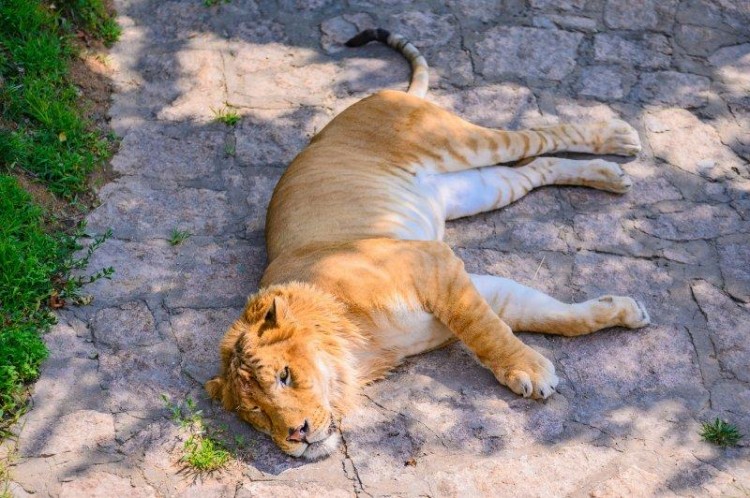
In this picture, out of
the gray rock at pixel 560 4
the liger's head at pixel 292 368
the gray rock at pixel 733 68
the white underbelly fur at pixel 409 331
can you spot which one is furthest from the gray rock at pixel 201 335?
the gray rock at pixel 733 68

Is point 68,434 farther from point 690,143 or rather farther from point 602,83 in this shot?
point 602,83

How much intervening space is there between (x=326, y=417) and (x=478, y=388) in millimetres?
884

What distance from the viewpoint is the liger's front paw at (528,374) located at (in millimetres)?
4758

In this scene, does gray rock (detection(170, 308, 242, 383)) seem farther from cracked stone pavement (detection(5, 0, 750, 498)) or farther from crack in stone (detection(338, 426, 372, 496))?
crack in stone (detection(338, 426, 372, 496))

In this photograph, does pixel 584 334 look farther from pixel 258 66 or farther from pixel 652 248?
pixel 258 66

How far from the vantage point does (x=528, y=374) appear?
478 cm

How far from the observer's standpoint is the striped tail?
6.98m

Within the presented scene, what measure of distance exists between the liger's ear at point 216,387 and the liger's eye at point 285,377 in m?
0.43

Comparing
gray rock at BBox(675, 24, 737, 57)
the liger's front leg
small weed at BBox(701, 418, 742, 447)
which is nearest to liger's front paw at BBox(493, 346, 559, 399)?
the liger's front leg

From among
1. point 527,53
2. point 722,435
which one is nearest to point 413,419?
point 722,435

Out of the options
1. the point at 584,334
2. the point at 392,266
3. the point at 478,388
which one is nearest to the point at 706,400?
the point at 584,334

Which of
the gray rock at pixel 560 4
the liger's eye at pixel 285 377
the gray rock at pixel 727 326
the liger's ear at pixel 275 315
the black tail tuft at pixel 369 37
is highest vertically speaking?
the gray rock at pixel 560 4

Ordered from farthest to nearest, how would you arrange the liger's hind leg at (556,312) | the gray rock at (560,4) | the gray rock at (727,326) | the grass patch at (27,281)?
the gray rock at (560,4) < the liger's hind leg at (556,312) < the gray rock at (727,326) < the grass patch at (27,281)

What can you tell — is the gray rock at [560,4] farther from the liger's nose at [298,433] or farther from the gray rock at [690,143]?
the liger's nose at [298,433]
